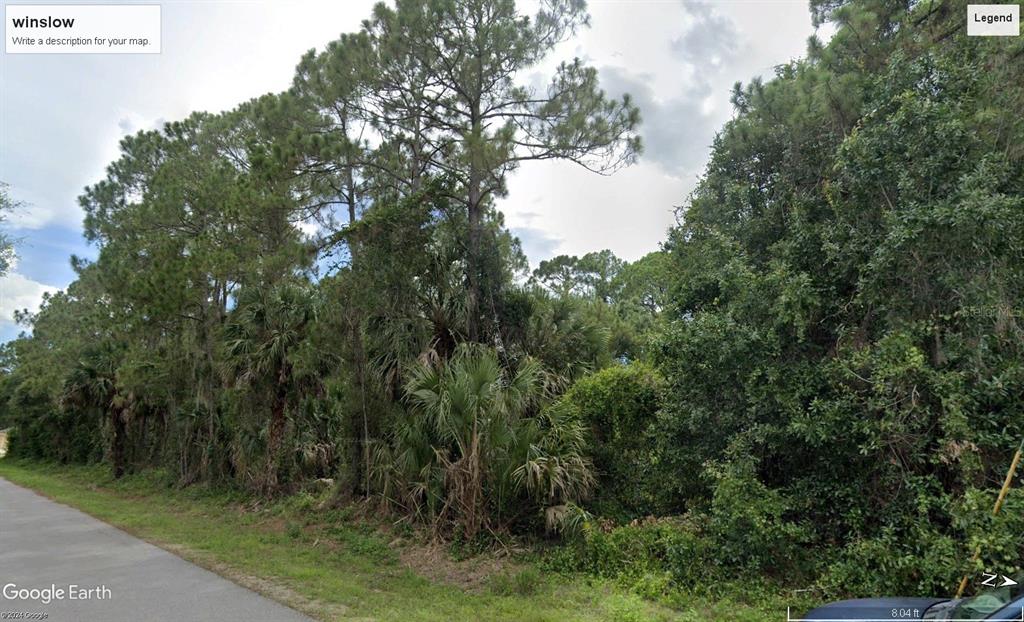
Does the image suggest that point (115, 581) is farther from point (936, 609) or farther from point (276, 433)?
point (936, 609)

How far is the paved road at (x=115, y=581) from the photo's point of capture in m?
6.07

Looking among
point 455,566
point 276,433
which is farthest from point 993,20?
point 276,433

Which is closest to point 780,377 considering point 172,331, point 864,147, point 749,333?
point 749,333

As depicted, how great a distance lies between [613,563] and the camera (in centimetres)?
747

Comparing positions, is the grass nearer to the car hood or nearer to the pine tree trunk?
the pine tree trunk

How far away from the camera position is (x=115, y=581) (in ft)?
24.4

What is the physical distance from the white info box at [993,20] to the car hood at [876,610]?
6229mm

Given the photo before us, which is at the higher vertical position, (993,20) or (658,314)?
(993,20)

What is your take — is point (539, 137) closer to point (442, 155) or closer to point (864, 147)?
point (442, 155)

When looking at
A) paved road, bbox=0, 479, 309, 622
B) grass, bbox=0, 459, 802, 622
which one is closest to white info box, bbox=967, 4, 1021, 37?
grass, bbox=0, 459, 802, 622

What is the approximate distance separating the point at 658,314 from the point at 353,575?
6.86 meters

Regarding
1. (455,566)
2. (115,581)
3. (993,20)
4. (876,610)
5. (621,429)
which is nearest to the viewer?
(876,610)

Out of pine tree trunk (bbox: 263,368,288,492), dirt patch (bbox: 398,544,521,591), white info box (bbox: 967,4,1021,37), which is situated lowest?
dirt patch (bbox: 398,544,521,591)

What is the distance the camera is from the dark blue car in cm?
318
